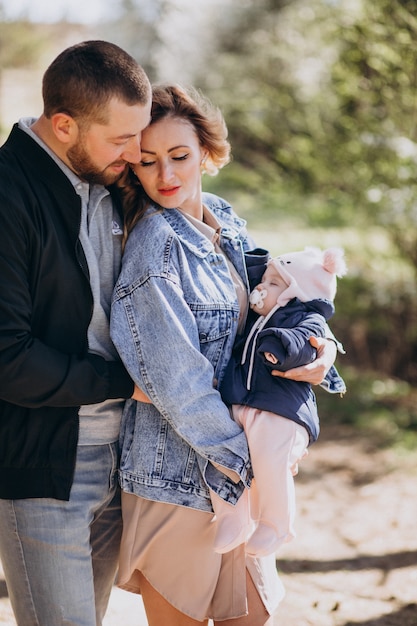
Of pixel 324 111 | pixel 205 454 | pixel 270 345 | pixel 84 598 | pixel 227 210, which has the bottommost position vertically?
pixel 84 598

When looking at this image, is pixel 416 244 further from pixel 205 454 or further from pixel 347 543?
pixel 205 454

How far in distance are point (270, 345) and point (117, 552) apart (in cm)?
93

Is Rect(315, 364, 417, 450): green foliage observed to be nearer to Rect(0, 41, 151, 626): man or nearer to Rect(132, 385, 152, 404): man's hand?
Rect(132, 385, 152, 404): man's hand

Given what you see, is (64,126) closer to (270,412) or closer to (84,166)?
(84,166)

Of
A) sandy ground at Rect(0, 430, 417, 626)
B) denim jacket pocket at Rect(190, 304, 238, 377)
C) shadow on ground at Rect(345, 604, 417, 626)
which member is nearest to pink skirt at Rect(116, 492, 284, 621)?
denim jacket pocket at Rect(190, 304, 238, 377)

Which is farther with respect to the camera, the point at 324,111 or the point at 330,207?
the point at 330,207

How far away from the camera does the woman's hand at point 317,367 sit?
2.42m

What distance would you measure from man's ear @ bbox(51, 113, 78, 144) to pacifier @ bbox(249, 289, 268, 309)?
78 cm

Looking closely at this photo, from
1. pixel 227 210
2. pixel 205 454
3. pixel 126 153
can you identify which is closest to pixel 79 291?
pixel 126 153

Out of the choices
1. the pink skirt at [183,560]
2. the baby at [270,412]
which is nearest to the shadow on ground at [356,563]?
the pink skirt at [183,560]

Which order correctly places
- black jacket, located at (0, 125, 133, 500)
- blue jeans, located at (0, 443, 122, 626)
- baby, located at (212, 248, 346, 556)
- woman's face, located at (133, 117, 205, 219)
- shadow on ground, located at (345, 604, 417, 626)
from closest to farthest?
black jacket, located at (0, 125, 133, 500) → blue jeans, located at (0, 443, 122, 626) → baby, located at (212, 248, 346, 556) → woman's face, located at (133, 117, 205, 219) → shadow on ground, located at (345, 604, 417, 626)

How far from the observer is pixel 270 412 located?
240 cm

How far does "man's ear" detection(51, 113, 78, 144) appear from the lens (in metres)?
2.29

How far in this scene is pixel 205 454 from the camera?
2.36 metres
